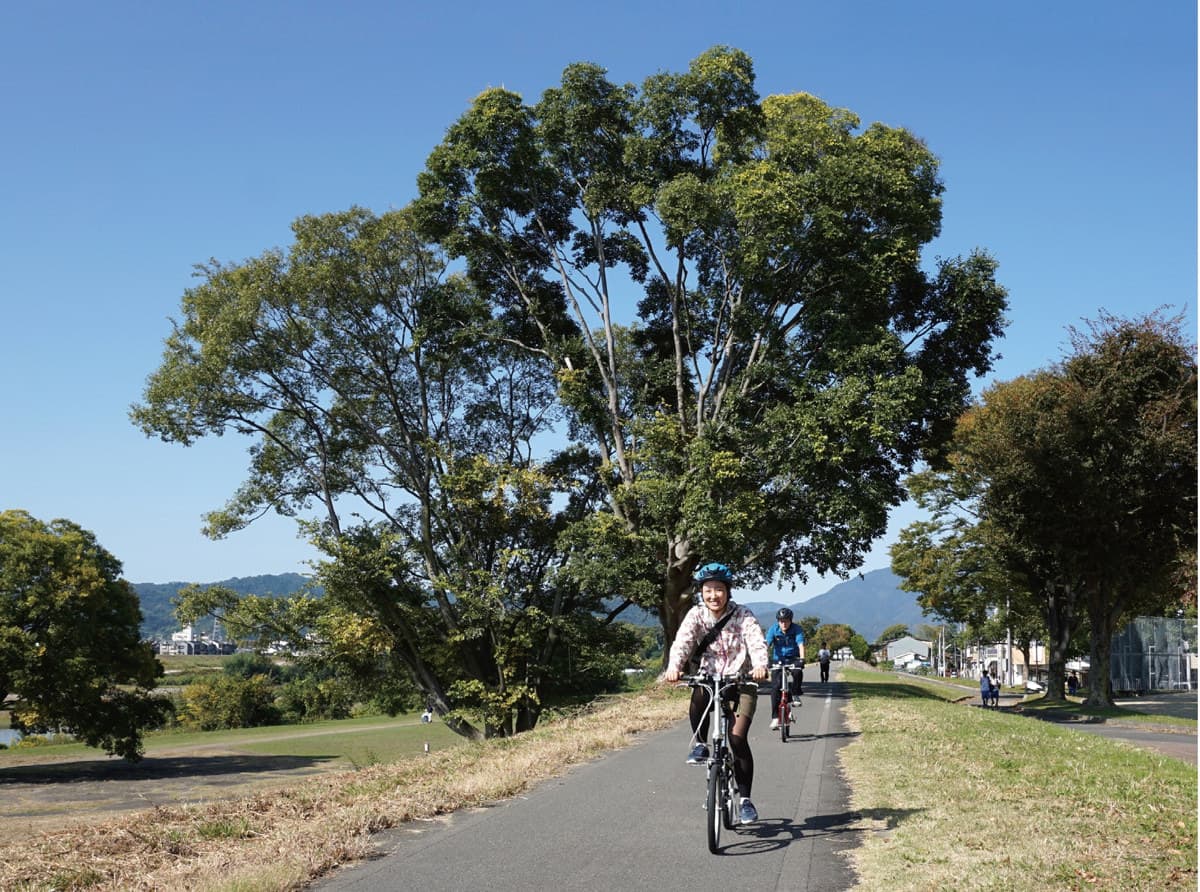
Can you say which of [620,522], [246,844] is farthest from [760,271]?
[246,844]

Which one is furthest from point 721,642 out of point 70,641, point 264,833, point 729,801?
point 70,641

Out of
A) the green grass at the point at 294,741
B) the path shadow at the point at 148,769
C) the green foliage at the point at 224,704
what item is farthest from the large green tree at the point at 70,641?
the green foliage at the point at 224,704

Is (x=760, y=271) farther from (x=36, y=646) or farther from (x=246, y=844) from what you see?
(x=36, y=646)

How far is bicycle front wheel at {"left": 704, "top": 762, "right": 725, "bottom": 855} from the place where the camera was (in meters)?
7.08

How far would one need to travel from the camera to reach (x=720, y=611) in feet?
26.2

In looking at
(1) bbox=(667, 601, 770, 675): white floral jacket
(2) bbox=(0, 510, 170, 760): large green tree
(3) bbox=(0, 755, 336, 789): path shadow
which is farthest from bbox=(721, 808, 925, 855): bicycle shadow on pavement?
(3) bbox=(0, 755, 336, 789): path shadow

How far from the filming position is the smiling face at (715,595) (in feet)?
26.0

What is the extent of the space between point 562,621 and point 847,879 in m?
26.4

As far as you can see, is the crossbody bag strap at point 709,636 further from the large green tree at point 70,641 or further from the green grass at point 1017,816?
the large green tree at point 70,641

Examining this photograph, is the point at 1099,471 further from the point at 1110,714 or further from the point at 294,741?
the point at 294,741

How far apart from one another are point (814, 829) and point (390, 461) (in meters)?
29.1

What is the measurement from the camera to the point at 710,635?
26.0ft

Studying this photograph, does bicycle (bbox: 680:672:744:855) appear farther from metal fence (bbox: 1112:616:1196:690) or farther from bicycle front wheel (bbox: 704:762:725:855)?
metal fence (bbox: 1112:616:1196:690)

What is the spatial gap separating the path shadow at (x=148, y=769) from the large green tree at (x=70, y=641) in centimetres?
330
